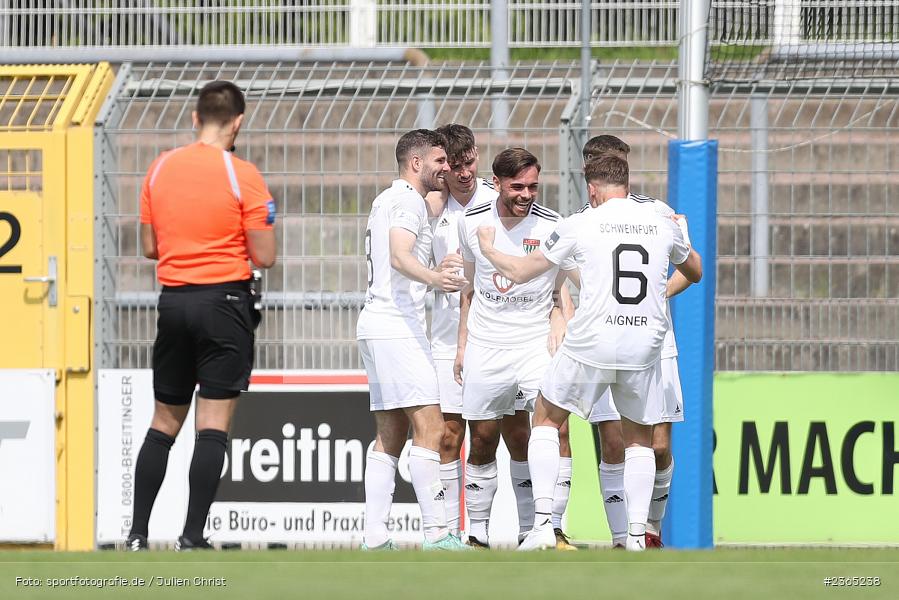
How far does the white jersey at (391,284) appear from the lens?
6.31 meters

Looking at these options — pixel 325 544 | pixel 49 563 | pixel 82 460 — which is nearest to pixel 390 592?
pixel 49 563

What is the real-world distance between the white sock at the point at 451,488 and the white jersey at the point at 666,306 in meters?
1.18

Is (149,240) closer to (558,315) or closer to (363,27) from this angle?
(558,315)

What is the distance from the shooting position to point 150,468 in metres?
5.71

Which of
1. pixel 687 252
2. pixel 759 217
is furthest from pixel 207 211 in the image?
pixel 759 217

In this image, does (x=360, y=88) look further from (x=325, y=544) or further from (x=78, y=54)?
(x=78, y=54)

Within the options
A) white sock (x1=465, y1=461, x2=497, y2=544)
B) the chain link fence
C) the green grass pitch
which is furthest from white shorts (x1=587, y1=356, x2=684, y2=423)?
the chain link fence

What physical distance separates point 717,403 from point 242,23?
215 inches

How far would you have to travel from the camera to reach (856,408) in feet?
25.3

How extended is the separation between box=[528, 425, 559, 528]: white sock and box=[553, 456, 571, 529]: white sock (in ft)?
1.59

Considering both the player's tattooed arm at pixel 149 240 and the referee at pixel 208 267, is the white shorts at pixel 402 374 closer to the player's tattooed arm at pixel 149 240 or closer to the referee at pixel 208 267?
the referee at pixel 208 267

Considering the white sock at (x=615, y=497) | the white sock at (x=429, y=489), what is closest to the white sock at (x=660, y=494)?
the white sock at (x=615, y=497)

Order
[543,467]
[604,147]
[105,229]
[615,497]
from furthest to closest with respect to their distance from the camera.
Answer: [105,229] → [615,497] → [604,147] → [543,467]

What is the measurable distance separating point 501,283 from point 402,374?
0.67 m
